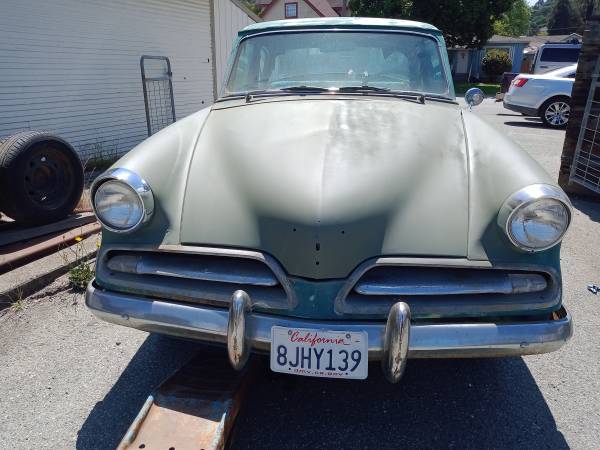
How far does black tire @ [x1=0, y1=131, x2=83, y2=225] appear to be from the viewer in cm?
380

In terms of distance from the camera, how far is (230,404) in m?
2.08

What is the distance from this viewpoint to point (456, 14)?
27.3 meters

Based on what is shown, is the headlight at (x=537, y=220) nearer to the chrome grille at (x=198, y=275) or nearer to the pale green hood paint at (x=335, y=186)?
the pale green hood paint at (x=335, y=186)

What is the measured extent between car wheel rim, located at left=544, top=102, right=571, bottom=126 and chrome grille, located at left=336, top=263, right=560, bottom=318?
39.8 feet

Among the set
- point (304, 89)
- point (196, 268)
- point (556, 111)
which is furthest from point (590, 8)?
point (196, 268)

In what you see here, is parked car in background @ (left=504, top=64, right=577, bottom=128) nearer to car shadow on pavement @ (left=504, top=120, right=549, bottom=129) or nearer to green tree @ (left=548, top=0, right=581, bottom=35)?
car shadow on pavement @ (left=504, top=120, right=549, bottom=129)

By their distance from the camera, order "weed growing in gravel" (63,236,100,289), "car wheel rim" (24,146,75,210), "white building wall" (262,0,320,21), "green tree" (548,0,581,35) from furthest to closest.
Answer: "green tree" (548,0,581,35) < "white building wall" (262,0,320,21) < "car wheel rim" (24,146,75,210) < "weed growing in gravel" (63,236,100,289)

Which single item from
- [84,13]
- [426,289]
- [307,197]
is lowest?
[426,289]

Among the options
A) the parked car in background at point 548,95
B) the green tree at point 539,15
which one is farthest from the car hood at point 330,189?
the green tree at point 539,15

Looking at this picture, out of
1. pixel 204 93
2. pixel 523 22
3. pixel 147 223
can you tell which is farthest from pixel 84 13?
pixel 523 22

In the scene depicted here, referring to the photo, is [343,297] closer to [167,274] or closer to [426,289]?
[426,289]

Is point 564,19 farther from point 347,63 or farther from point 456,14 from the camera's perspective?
point 347,63

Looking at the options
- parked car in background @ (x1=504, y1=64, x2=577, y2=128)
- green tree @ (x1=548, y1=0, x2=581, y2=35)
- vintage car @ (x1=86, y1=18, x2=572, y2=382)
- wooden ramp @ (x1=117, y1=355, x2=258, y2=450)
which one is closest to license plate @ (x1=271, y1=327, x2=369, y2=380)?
vintage car @ (x1=86, y1=18, x2=572, y2=382)

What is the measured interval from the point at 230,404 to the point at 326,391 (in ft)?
2.03
